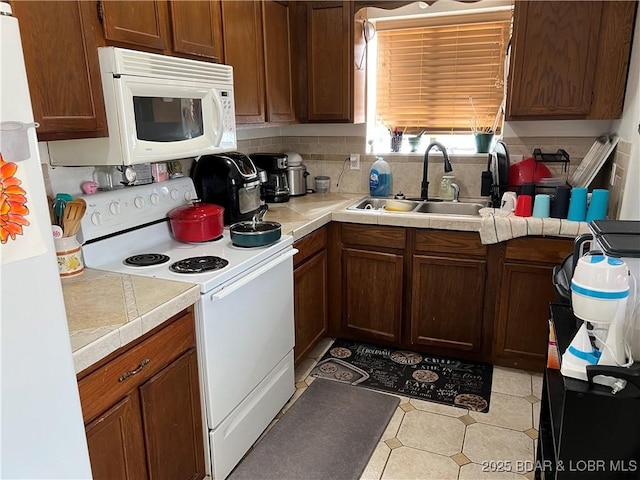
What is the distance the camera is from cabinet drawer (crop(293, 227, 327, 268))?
2.42 metres

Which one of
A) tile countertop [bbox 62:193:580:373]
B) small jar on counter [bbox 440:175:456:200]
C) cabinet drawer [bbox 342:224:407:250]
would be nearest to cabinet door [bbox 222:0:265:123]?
cabinet drawer [bbox 342:224:407:250]

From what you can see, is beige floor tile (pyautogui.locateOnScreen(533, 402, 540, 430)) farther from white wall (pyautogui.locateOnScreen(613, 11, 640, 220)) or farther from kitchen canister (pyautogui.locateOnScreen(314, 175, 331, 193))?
kitchen canister (pyautogui.locateOnScreen(314, 175, 331, 193))

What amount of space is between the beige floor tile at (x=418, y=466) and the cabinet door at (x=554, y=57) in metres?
1.84

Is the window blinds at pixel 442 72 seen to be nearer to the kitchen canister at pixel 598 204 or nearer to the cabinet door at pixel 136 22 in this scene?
the kitchen canister at pixel 598 204

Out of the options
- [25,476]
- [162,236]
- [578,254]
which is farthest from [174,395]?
[578,254]

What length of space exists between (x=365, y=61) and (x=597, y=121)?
56.7 inches

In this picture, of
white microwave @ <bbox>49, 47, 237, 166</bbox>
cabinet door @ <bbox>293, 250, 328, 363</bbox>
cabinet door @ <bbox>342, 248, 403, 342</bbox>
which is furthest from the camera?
cabinet door @ <bbox>342, 248, 403, 342</bbox>

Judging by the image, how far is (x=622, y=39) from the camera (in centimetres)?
234

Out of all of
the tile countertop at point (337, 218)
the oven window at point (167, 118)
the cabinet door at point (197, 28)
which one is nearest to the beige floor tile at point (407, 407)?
the tile countertop at point (337, 218)

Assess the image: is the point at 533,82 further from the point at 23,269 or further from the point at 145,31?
the point at 23,269

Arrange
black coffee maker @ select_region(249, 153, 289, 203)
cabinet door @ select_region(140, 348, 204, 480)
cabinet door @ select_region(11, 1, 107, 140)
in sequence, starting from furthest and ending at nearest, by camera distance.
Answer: black coffee maker @ select_region(249, 153, 289, 203) < cabinet door @ select_region(140, 348, 204, 480) < cabinet door @ select_region(11, 1, 107, 140)

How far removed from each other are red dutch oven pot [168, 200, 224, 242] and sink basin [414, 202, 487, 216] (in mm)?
1341

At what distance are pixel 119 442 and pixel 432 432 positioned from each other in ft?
4.59

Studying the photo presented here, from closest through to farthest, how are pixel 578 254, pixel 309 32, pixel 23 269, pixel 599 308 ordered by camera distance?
pixel 23 269 → pixel 599 308 → pixel 578 254 → pixel 309 32
